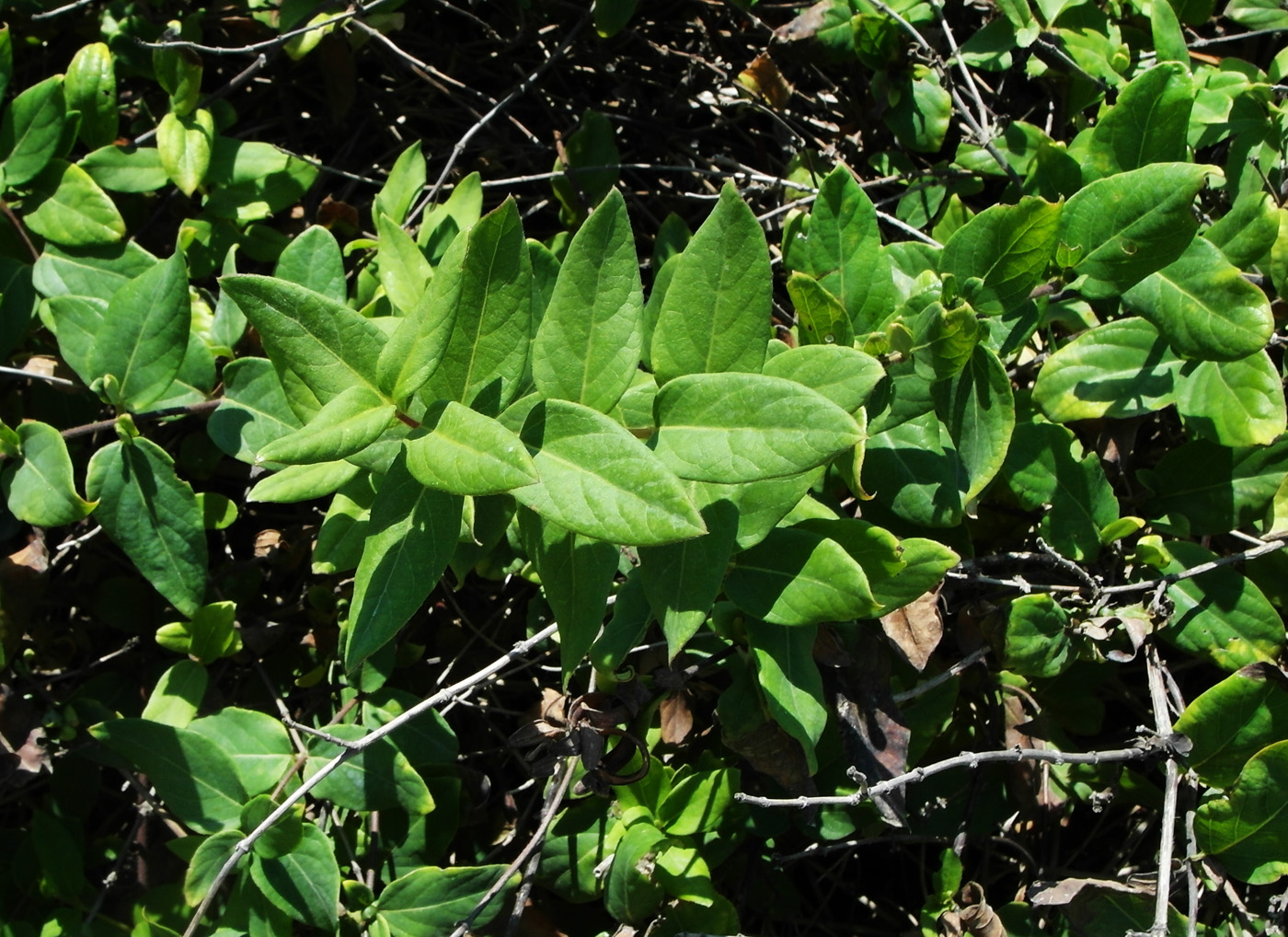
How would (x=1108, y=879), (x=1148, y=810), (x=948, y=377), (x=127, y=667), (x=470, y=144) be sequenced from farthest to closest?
(x=470, y=144)
(x=127, y=667)
(x=1148, y=810)
(x=1108, y=879)
(x=948, y=377)

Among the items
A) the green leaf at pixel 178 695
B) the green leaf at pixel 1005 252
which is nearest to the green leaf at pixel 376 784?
the green leaf at pixel 178 695

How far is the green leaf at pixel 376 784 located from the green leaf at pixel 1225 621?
168 cm

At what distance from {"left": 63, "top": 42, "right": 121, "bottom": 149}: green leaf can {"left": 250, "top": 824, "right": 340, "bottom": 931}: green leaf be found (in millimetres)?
1932

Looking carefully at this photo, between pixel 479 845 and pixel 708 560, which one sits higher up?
pixel 708 560

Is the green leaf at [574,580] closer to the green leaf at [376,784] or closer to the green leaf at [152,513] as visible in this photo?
the green leaf at [376,784]

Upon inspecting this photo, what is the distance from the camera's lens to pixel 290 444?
4.80 ft

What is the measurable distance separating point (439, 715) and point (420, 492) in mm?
954

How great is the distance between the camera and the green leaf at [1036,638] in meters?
2.17

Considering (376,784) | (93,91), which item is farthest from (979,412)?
(93,91)

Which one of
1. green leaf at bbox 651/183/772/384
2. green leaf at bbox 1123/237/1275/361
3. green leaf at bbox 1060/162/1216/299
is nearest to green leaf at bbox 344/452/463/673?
green leaf at bbox 651/183/772/384

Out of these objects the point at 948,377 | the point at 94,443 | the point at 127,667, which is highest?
the point at 948,377

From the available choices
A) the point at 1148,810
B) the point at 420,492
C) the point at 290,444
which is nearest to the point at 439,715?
the point at 420,492

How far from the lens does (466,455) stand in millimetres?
1497

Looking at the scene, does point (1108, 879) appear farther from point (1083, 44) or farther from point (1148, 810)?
point (1083, 44)
